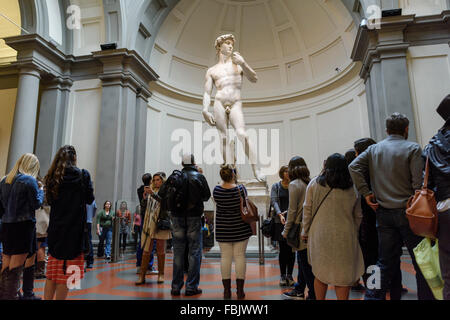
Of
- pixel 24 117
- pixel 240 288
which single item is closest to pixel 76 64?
pixel 24 117

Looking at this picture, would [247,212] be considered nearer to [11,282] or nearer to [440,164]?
[440,164]

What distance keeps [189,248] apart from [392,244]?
6.51ft

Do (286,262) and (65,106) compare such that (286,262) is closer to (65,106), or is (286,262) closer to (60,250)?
(60,250)

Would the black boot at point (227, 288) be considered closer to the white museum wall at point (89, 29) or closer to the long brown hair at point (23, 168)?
the long brown hair at point (23, 168)

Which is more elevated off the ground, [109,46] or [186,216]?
[109,46]

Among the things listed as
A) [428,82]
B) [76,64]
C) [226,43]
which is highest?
[76,64]

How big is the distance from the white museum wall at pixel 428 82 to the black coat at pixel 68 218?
286 inches

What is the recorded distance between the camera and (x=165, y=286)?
3740mm

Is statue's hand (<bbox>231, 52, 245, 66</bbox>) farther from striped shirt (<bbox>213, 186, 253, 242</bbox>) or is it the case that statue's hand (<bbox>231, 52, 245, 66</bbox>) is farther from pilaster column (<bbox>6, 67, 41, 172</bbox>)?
pilaster column (<bbox>6, 67, 41, 172</bbox>)

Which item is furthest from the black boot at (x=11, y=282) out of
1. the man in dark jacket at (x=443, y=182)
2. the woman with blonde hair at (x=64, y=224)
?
the man in dark jacket at (x=443, y=182)

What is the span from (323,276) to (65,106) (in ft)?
30.3

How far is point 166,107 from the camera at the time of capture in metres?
11.6

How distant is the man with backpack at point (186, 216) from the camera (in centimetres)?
336

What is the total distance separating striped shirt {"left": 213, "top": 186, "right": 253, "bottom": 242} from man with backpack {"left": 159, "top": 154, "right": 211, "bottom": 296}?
1.24 feet
